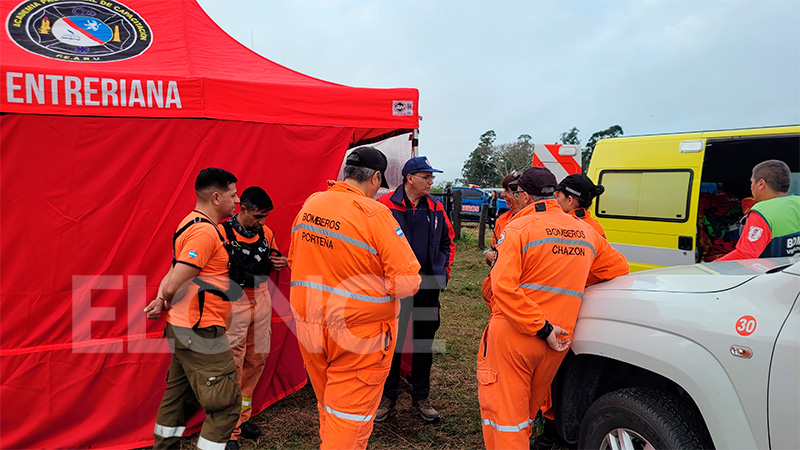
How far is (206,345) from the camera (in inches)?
105

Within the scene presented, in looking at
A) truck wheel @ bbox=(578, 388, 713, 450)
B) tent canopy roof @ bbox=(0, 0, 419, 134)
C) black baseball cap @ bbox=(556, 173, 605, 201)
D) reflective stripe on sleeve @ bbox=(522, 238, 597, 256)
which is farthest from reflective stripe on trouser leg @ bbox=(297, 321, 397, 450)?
tent canopy roof @ bbox=(0, 0, 419, 134)

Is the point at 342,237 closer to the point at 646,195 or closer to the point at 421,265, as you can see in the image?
the point at 421,265

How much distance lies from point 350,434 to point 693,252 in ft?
14.6

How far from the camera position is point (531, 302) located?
2.35m

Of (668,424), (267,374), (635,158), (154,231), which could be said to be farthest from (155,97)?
(635,158)

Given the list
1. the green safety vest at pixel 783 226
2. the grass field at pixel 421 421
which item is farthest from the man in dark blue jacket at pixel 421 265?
the green safety vest at pixel 783 226

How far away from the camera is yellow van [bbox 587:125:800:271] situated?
4887mm

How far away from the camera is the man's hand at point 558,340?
2.36m

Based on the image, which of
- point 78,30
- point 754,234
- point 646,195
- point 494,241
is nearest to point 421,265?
point 494,241

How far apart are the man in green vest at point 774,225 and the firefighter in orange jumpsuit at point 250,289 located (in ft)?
10.8

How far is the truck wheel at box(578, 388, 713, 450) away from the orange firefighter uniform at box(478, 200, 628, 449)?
0.31 m

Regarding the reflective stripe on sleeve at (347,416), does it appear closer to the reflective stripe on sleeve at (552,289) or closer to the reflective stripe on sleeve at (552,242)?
the reflective stripe on sleeve at (552,289)

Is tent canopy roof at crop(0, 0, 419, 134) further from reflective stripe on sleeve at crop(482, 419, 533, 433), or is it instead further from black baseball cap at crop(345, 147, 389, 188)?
reflective stripe on sleeve at crop(482, 419, 533, 433)

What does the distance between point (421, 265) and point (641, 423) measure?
1.96 metres
